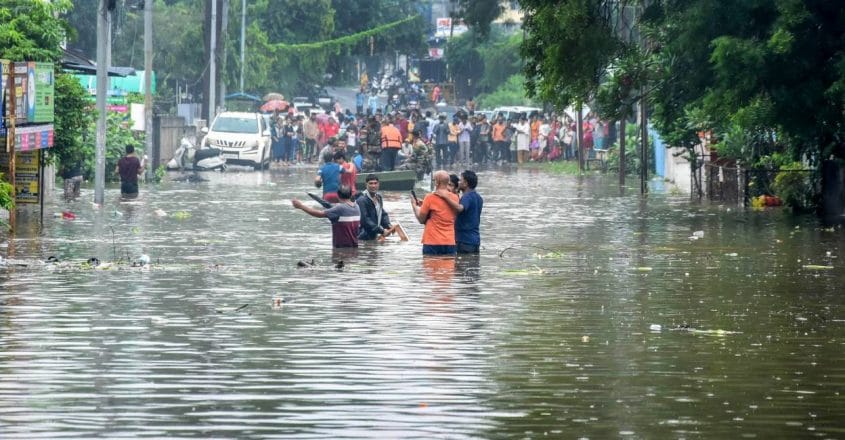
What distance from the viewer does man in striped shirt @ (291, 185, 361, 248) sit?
23797mm

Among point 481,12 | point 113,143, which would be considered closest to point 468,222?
point 113,143

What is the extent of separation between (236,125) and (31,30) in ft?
82.6

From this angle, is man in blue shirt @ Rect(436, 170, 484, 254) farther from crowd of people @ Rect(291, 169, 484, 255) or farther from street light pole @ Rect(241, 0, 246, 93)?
street light pole @ Rect(241, 0, 246, 93)

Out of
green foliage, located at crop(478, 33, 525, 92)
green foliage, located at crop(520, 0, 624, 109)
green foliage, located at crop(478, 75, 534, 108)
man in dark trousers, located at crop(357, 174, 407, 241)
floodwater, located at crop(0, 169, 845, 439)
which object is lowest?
floodwater, located at crop(0, 169, 845, 439)

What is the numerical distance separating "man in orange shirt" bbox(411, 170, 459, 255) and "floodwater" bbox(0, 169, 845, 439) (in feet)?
0.94

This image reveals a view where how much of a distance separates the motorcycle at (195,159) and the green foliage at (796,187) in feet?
76.5

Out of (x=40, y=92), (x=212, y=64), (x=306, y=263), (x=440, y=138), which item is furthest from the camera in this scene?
(x=212, y=64)

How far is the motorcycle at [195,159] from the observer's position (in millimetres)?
52844

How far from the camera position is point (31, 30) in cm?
3114

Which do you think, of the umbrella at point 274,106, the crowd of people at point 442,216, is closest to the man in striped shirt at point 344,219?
the crowd of people at point 442,216

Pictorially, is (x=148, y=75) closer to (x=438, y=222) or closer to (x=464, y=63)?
(x=438, y=222)

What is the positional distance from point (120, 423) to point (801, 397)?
166 inches

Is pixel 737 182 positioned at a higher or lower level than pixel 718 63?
lower

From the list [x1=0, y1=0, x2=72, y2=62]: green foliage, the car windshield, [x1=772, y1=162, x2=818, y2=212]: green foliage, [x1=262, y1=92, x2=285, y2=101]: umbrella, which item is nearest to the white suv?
the car windshield
